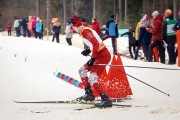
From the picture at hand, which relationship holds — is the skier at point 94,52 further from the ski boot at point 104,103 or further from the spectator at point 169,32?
the spectator at point 169,32

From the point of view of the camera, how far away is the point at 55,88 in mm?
12102

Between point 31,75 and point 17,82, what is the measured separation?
752mm

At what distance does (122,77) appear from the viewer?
34.5 ft

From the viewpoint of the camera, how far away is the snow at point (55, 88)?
8125mm

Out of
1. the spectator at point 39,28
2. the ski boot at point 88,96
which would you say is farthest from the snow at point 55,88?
the spectator at point 39,28

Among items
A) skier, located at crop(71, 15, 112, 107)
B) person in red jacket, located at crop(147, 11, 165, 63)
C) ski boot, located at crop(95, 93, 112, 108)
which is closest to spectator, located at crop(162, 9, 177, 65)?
person in red jacket, located at crop(147, 11, 165, 63)

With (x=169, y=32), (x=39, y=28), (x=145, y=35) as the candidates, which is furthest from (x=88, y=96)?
(x=39, y=28)

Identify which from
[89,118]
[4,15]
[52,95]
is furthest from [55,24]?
[4,15]

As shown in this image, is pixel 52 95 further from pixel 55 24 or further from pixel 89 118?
pixel 55 24

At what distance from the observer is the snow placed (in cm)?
812

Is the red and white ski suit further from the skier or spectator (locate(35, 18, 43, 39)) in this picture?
spectator (locate(35, 18, 43, 39))

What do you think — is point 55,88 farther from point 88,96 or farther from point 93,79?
point 93,79

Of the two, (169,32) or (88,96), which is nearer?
(88,96)

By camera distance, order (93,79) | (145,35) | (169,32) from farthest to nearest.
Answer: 1. (145,35)
2. (169,32)
3. (93,79)
